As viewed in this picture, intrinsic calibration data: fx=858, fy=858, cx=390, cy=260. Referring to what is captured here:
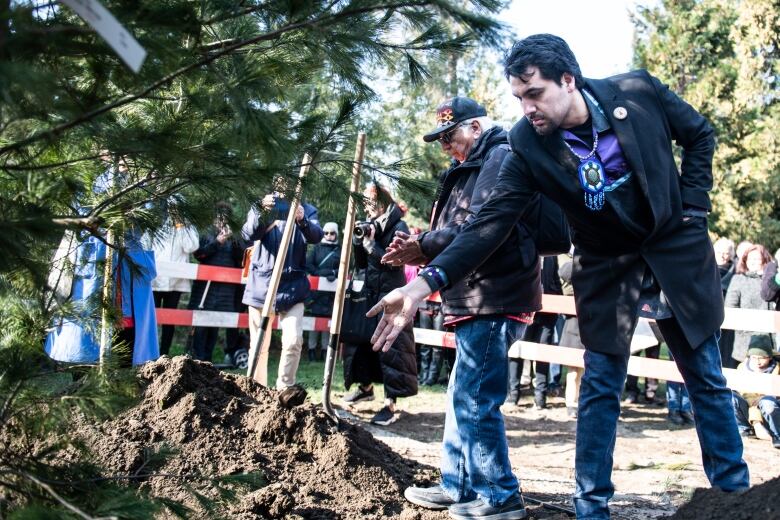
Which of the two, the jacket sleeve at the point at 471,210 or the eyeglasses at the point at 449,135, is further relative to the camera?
the eyeglasses at the point at 449,135

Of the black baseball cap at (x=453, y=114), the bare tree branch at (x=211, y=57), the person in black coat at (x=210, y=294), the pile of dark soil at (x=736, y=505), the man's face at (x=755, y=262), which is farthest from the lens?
the person in black coat at (x=210, y=294)

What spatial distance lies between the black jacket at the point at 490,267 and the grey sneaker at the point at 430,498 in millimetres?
869

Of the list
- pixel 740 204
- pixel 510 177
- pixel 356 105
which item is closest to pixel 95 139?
pixel 356 105

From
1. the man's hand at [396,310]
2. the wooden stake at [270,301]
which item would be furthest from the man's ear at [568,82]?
the wooden stake at [270,301]

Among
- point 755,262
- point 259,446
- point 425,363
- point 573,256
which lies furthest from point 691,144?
point 425,363

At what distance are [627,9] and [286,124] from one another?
73.8 ft

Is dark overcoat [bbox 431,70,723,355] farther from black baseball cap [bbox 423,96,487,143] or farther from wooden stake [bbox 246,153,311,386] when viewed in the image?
wooden stake [bbox 246,153,311,386]

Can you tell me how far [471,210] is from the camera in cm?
398

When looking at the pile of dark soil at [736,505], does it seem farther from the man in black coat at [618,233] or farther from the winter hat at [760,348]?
the winter hat at [760,348]

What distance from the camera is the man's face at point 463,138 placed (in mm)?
4383

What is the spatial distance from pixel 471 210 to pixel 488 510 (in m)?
1.35

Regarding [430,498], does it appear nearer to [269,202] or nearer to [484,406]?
[484,406]

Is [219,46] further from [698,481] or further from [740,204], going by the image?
[740,204]

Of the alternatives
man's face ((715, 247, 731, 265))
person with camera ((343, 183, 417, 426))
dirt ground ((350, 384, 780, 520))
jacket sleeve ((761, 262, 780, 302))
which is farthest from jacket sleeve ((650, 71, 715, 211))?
man's face ((715, 247, 731, 265))
